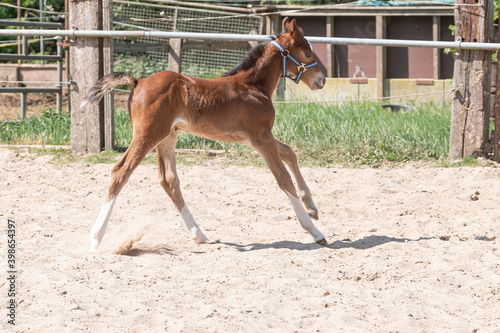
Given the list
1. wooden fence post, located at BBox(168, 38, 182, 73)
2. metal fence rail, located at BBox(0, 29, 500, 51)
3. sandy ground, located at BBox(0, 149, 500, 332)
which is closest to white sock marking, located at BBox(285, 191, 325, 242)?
sandy ground, located at BBox(0, 149, 500, 332)

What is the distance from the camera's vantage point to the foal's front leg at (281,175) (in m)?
5.35

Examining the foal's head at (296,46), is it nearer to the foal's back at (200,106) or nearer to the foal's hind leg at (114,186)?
the foal's back at (200,106)

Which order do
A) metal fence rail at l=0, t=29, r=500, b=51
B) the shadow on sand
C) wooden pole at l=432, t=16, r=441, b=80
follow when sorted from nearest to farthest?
the shadow on sand → metal fence rail at l=0, t=29, r=500, b=51 → wooden pole at l=432, t=16, r=441, b=80

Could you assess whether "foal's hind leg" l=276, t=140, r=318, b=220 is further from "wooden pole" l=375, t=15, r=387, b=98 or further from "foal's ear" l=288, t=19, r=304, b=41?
"wooden pole" l=375, t=15, r=387, b=98

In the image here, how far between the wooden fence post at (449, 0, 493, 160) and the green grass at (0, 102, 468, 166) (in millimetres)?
384

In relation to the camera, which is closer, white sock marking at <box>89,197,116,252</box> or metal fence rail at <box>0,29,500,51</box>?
white sock marking at <box>89,197,116,252</box>

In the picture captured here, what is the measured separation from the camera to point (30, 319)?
12.1 ft

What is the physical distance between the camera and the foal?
16.6 ft

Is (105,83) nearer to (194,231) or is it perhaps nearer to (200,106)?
(200,106)

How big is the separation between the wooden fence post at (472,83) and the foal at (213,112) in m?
2.64

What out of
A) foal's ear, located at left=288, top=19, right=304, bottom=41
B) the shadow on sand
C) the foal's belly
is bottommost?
the shadow on sand

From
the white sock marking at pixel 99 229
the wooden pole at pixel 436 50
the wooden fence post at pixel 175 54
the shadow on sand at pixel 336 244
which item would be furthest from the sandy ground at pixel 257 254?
the wooden pole at pixel 436 50

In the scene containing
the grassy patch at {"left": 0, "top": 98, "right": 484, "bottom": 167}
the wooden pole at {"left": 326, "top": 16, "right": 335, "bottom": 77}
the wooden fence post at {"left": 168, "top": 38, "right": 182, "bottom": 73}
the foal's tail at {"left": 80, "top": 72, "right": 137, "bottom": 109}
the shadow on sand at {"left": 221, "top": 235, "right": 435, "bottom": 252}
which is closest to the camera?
the foal's tail at {"left": 80, "top": 72, "right": 137, "bottom": 109}

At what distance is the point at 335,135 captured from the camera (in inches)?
335
